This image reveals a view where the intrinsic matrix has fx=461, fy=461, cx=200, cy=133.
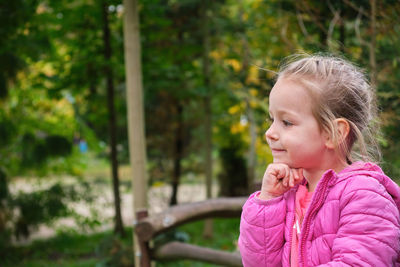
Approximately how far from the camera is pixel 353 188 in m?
1.17

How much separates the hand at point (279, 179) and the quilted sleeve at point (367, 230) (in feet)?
0.52

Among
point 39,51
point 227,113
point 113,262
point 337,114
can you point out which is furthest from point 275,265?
point 227,113

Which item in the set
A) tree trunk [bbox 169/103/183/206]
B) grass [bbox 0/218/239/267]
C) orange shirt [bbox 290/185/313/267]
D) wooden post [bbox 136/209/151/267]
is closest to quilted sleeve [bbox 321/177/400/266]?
orange shirt [bbox 290/185/313/267]

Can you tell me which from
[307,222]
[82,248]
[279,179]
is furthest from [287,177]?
[82,248]

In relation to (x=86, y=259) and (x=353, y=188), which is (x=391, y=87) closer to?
(x=353, y=188)

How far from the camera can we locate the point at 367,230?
1.12 meters

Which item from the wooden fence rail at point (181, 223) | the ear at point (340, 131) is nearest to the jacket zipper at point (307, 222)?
the ear at point (340, 131)

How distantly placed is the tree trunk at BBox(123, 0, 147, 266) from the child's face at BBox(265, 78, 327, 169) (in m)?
2.00

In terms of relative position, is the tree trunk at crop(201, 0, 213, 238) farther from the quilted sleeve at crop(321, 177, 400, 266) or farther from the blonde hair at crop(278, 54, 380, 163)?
the quilted sleeve at crop(321, 177, 400, 266)

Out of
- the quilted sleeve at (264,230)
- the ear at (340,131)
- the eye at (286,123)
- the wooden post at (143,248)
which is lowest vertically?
the wooden post at (143,248)

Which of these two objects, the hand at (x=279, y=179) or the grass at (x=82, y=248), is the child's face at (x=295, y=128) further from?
the grass at (x=82, y=248)

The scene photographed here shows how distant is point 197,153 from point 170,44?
2243mm

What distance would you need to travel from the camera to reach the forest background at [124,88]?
4.61m

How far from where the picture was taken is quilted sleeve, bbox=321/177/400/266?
3.63ft
